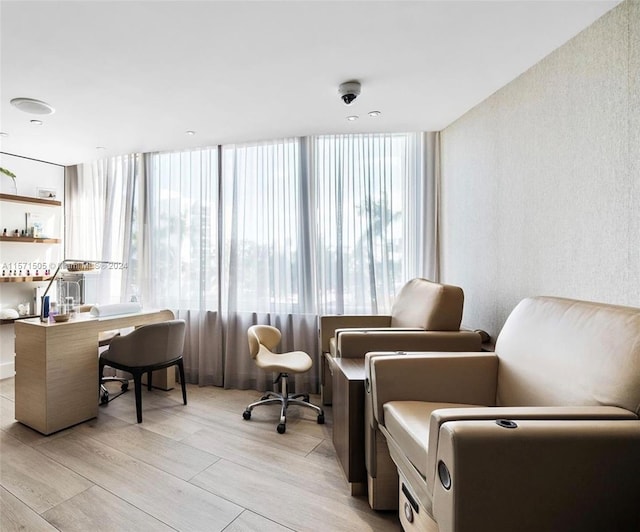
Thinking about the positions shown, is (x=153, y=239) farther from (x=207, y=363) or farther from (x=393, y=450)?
(x=393, y=450)

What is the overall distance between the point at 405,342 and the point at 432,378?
0.62 meters

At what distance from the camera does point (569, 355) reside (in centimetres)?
128

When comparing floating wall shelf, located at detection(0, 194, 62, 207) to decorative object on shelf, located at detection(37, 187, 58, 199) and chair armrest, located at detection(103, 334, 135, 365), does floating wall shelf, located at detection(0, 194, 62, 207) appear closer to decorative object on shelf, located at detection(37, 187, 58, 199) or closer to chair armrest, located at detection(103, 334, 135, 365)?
decorative object on shelf, located at detection(37, 187, 58, 199)

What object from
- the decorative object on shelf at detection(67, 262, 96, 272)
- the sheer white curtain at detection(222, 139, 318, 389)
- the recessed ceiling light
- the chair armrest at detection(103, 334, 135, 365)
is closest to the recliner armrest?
the sheer white curtain at detection(222, 139, 318, 389)

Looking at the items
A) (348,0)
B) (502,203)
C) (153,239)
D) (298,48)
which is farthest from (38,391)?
(502,203)

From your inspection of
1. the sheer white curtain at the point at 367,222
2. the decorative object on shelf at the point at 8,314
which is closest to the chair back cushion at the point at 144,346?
the sheer white curtain at the point at 367,222

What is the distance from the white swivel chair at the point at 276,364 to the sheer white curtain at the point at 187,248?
30.7 inches

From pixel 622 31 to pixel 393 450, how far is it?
6.98 ft

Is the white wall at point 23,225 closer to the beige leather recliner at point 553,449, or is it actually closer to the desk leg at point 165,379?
the desk leg at point 165,379

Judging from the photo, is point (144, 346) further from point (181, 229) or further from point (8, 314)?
point (8, 314)

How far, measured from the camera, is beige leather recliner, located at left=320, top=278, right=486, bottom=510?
164 cm

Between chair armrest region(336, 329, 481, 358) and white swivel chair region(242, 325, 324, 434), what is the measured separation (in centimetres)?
50

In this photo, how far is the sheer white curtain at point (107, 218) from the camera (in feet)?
12.4

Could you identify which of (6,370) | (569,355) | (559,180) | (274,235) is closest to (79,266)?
(274,235)
